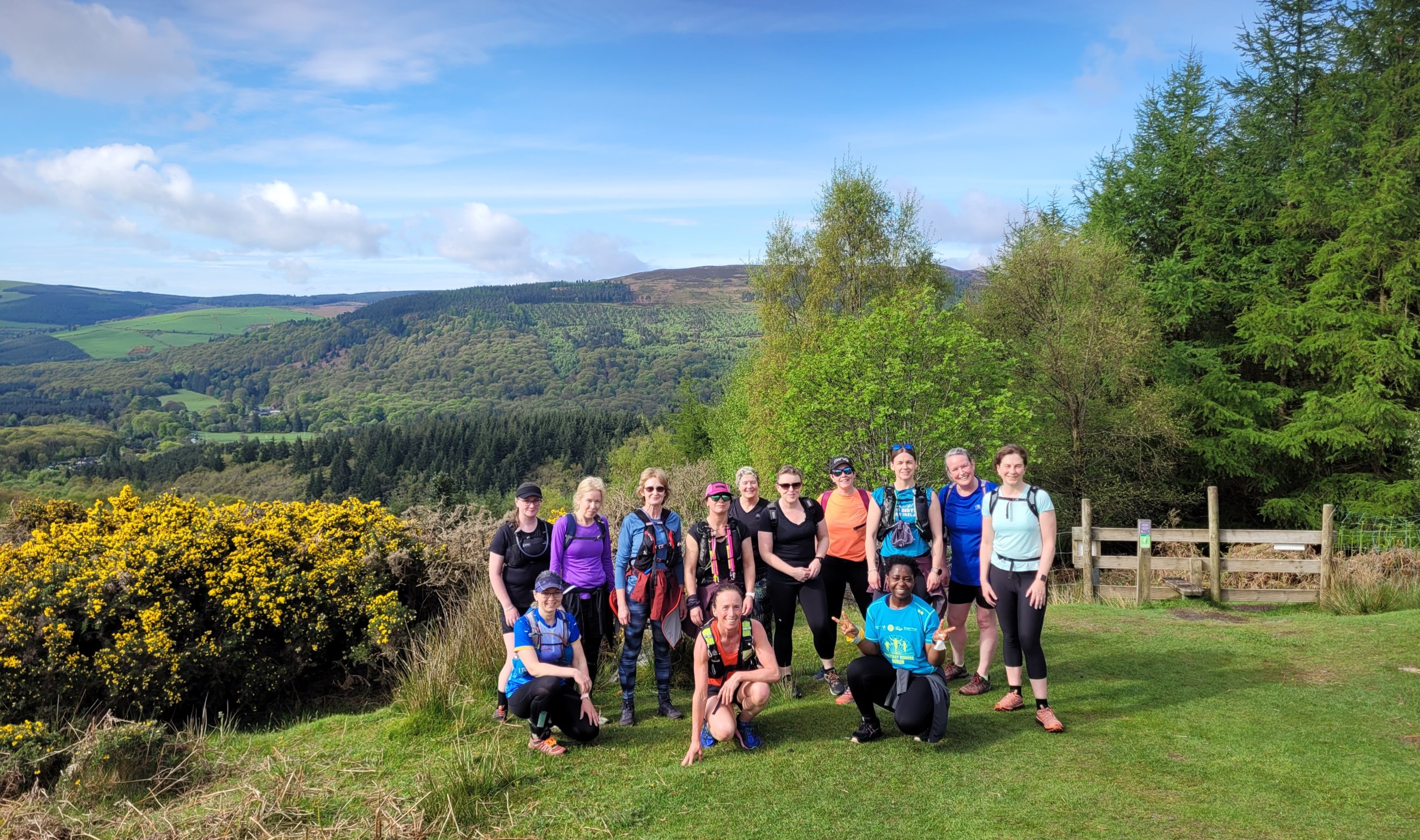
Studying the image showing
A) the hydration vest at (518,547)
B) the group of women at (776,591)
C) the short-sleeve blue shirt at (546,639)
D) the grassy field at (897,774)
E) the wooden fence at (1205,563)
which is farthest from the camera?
the wooden fence at (1205,563)

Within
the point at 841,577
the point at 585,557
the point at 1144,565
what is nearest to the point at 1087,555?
the point at 1144,565

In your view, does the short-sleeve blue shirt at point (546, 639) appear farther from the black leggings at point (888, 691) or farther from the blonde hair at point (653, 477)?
the black leggings at point (888, 691)

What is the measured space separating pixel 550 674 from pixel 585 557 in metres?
0.89

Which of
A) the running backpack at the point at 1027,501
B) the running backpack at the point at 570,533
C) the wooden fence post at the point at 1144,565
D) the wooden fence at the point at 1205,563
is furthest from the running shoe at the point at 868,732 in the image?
the wooden fence post at the point at 1144,565

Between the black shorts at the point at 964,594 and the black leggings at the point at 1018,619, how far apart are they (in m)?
0.32

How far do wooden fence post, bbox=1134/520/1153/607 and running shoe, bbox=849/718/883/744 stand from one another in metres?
7.73

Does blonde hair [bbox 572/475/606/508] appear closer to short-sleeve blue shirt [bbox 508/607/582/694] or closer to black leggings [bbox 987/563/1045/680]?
short-sleeve blue shirt [bbox 508/607/582/694]

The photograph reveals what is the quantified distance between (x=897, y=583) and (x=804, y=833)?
1.59m

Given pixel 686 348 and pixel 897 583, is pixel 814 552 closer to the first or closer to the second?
pixel 897 583

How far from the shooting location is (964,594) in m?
5.91

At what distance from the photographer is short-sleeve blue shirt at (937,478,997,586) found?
573 cm

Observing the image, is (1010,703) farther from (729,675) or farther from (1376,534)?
(1376,534)

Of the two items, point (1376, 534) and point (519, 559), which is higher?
point (519, 559)

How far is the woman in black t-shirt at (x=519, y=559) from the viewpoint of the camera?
5.74 metres
